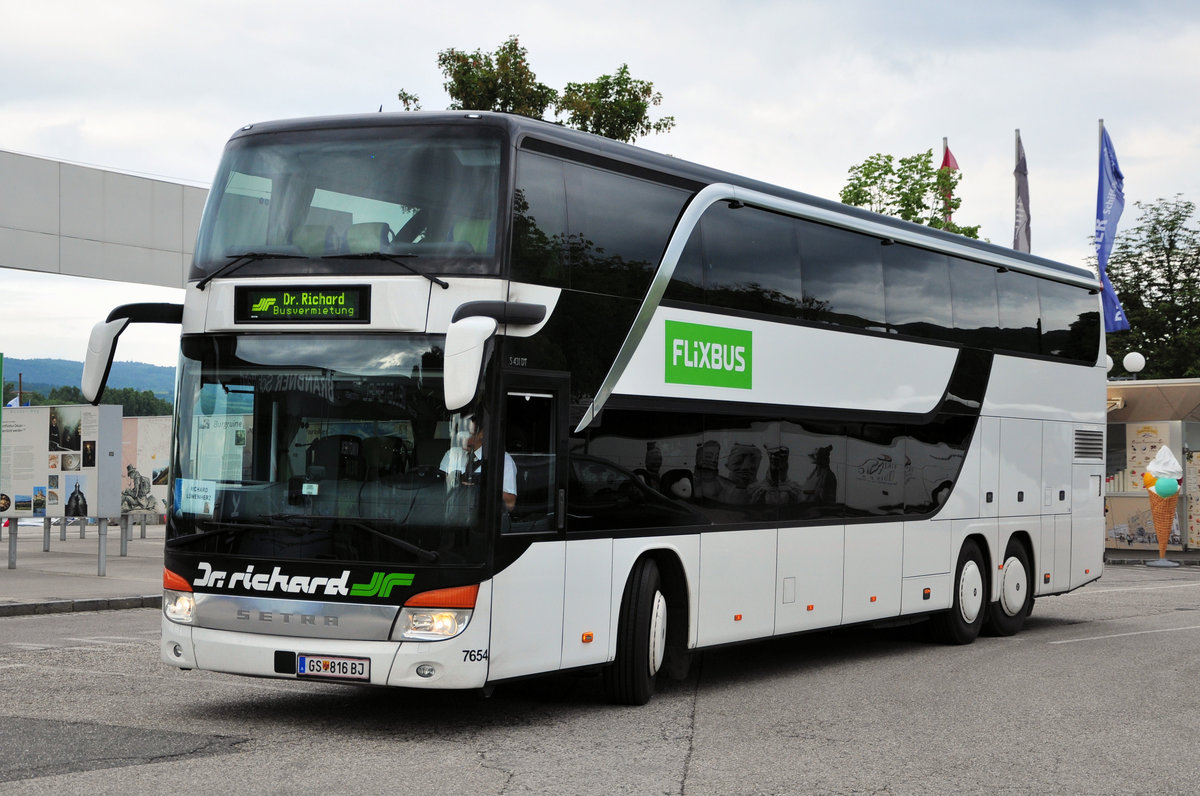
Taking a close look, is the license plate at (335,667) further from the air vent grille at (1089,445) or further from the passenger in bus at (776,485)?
the air vent grille at (1089,445)

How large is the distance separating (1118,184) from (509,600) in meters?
32.9

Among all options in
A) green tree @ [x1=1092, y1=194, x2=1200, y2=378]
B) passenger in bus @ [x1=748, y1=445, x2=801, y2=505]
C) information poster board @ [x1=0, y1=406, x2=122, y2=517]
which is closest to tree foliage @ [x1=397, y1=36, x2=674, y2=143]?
information poster board @ [x1=0, y1=406, x2=122, y2=517]

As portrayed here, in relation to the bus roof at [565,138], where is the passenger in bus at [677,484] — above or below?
below

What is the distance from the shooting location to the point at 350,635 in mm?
9023

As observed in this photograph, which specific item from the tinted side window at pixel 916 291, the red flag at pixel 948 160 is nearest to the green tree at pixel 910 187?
the red flag at pixel 948 160

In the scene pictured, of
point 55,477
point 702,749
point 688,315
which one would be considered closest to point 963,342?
point 688,315

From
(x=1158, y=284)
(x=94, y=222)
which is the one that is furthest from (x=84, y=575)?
(x=1158, y=284)

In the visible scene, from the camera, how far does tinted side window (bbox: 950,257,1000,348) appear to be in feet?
50.7

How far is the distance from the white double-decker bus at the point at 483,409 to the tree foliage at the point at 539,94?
15626 mm

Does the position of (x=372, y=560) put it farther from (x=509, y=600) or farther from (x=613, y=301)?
(x=613, y=301)

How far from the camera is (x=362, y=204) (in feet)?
31.1

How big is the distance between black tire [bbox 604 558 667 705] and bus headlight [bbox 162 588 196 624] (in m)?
2.92

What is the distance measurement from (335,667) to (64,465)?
56.6 ft

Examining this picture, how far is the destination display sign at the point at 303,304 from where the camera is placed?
9258 mm
